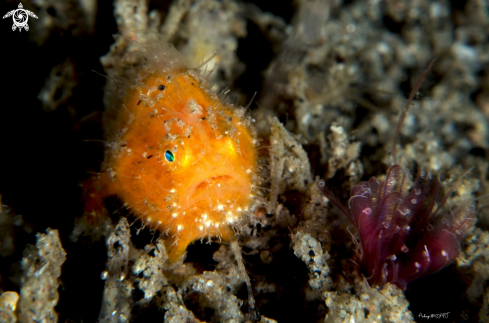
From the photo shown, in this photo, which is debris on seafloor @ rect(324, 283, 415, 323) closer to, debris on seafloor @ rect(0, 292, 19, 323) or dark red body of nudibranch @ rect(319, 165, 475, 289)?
dark red body of nudibranch @ rect(319, 165, 475, 289)

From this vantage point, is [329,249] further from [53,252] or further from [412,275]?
[53,252]

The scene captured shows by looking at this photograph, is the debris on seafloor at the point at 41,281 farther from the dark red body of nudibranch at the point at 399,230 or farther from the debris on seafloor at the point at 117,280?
the dark red body of nudibranch at the point at 399,230

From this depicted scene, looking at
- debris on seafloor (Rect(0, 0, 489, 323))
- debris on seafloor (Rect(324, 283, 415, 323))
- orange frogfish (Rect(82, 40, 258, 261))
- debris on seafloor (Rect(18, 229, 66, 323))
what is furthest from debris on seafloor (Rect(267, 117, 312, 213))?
debris on seafloor (Rect(18, 229, 66, 323))

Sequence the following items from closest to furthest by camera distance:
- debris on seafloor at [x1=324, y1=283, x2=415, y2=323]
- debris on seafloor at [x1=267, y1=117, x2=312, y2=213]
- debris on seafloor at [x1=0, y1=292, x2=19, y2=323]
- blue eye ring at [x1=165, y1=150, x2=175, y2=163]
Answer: debris on seafloor at [x1=0, y1=292, x2=19, y2=323] < debris on seafloor at [x1=324, y1=283, x2=415, y2=323] < blue eye ring at [x1=165, y1=150, x2=175, y2=163] < debris on seafloor at [x1=267, y1=117, x2=312, y2=213]

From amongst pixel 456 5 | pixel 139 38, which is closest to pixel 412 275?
pixel 456 5

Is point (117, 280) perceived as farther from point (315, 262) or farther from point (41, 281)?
point (315, 262)

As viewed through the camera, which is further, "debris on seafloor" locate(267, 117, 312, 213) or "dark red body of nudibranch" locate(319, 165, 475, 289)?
"debris on seafloor" locate(267, 117, 312, 213)

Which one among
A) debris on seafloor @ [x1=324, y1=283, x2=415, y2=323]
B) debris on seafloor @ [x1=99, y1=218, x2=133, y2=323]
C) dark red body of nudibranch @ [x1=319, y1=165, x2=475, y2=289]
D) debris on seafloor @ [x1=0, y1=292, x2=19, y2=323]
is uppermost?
dark red body of nudibranch @ [x1=319, y1=165, x2=475, y2=289]
